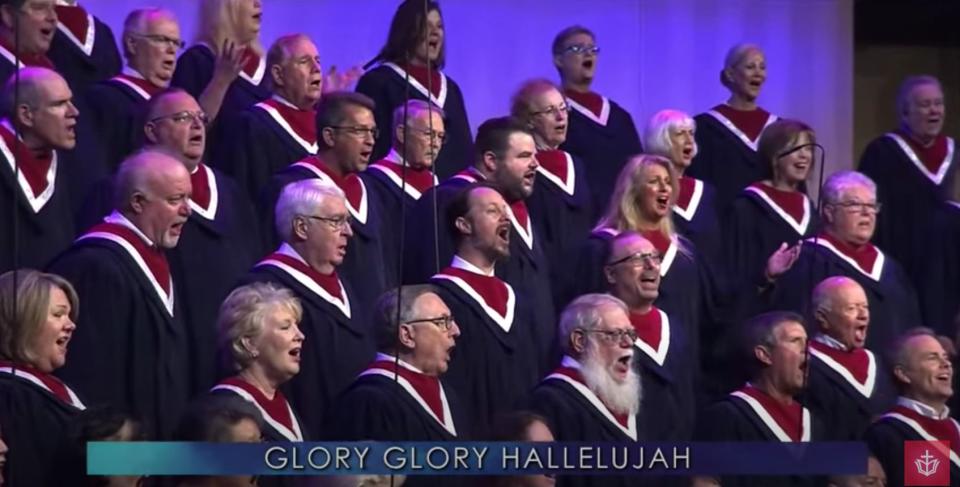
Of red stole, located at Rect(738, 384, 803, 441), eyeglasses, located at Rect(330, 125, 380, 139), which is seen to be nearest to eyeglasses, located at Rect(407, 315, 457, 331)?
eyeglasses, located at Rect(330, 125, 380, 139)

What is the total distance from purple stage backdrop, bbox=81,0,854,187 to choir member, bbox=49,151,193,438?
8.89ft

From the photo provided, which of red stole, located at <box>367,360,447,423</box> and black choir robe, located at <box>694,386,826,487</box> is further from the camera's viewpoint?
black choir robe, located at <box>694,386,826,487</box>

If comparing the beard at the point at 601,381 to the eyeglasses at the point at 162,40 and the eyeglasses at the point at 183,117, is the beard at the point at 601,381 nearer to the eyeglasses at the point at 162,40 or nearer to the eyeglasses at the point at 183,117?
the eyeglasses at the point at 183,117

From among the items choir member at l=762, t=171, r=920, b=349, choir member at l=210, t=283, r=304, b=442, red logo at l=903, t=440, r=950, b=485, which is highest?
choir member at l=762, t=171, r=920, b=349

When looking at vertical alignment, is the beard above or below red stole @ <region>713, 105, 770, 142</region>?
below

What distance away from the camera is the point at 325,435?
5.72 m

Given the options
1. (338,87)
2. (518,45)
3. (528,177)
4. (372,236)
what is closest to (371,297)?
(372,236)

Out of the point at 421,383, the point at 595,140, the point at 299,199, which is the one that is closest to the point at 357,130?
the point at 299,199

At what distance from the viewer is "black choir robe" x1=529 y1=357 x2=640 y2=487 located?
5965 mm

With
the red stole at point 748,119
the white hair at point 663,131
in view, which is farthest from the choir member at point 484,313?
the red stole at point 748,119

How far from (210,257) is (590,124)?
1.82 metres

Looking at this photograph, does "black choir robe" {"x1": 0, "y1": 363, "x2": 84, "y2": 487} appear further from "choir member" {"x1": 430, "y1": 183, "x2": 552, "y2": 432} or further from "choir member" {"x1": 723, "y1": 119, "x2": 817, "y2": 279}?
"choir member" {"x1": 723, "y1": 119, "x2": 817, "y2": 279}

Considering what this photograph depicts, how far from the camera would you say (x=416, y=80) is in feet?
23.8

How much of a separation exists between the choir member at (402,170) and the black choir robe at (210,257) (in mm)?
485
